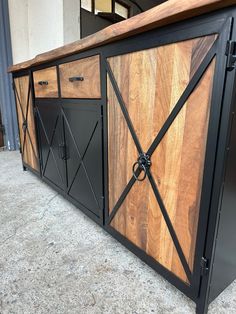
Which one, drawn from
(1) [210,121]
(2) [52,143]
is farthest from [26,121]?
(1) [210,121]

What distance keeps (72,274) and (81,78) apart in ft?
3.97

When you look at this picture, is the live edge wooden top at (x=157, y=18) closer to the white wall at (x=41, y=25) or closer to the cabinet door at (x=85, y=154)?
the cabinet door at (x=85, y=154)

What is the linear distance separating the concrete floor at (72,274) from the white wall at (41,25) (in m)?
2.27

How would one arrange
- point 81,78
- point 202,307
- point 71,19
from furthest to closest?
point 71,19
point 81,78
point 202,307

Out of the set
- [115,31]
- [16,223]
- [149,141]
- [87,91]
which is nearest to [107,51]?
[115,31]

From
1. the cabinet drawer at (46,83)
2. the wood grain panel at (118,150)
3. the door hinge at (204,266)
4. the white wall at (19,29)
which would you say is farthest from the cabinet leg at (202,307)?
the white wall at (19,29)

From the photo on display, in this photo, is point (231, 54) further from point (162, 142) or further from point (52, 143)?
point (52, 143)

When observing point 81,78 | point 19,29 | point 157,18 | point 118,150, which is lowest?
point 118,150

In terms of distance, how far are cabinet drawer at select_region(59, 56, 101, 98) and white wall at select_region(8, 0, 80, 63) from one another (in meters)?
1.47

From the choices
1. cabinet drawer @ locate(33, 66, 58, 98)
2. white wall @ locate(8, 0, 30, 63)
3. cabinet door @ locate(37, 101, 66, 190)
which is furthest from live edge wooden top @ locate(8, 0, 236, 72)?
white wall @ locate(8, 0, 30, 63)

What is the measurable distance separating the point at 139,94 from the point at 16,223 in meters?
1.41

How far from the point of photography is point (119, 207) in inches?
52.7

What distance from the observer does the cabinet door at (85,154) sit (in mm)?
1396

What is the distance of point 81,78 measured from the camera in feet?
4.52
